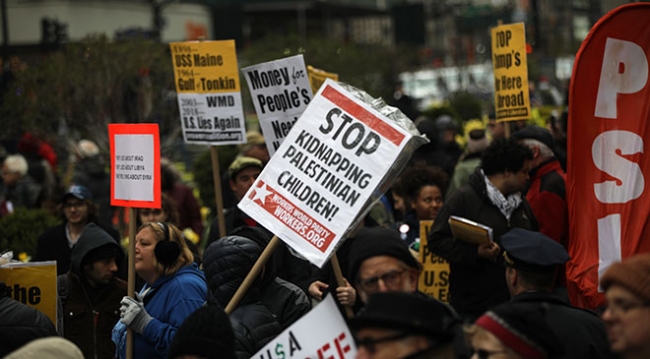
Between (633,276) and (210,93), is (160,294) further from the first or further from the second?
(210,93)

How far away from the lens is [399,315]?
169 inches

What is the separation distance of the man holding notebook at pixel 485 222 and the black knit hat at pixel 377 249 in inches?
100

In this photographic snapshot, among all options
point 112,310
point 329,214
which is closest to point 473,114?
point 112,310

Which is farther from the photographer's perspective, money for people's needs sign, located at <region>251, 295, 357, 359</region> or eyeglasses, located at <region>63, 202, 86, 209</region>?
eyeglasses, located at <region>63, 202, 86, 209</region>

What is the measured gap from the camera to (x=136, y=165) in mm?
7441

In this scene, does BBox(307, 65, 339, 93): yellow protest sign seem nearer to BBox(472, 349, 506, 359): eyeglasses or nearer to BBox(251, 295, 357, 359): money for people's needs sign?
BBox(251, 295, 357, 359): money for people's needs sign

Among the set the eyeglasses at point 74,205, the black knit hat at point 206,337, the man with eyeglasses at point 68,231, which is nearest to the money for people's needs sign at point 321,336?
the black knit hat at point 206,337

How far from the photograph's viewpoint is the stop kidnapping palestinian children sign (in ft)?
18.2

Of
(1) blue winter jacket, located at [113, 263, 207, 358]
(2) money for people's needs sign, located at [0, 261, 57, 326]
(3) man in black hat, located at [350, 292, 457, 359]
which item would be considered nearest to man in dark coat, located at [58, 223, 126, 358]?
(2) money for people's needs sign, located at [0, 261, 57, 326]

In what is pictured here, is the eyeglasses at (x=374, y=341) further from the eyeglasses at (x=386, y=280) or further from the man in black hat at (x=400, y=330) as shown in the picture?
the eyeglasses at (x=386, y=280)

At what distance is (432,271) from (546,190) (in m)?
1.31

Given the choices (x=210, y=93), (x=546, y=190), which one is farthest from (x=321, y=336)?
(x=210, y=93)

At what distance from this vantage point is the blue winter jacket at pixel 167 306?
6.53 m

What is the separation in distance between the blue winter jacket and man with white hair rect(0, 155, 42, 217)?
24.2ft
